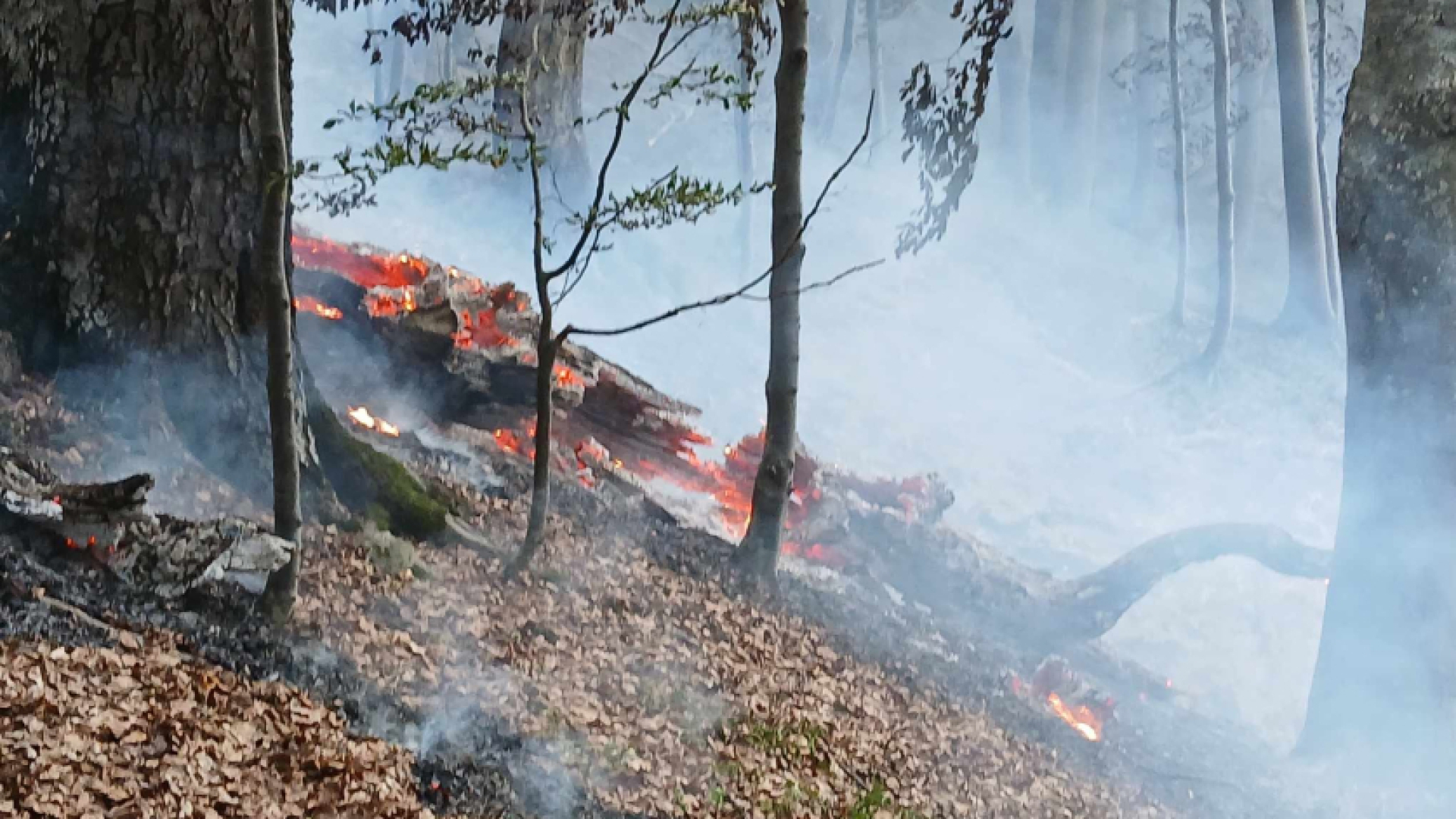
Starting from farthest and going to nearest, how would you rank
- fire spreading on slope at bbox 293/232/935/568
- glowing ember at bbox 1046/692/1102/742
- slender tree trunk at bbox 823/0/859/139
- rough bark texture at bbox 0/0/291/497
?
slender tree trunk at bbox 823/0/859/139 < glowing ember at bbox 1046/692/1102/742 < fire spreading on slope at bbox 293/232/935/568 < rough bark texture at bbox 0/0/291/497

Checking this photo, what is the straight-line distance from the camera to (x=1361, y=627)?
6312 millimetres

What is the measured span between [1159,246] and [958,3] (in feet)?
49.1

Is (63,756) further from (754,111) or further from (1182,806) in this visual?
(754,111)

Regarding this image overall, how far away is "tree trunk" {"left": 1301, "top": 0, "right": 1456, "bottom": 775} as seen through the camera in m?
5.54

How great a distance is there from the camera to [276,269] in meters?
3.33

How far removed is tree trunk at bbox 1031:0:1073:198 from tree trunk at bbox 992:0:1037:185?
0.30 m

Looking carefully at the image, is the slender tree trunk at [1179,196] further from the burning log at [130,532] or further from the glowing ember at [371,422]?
the burning log at [130,532]

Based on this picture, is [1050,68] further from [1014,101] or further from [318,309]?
[318,309]

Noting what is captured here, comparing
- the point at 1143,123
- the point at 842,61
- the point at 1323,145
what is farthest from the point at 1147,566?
the point at 1143,123

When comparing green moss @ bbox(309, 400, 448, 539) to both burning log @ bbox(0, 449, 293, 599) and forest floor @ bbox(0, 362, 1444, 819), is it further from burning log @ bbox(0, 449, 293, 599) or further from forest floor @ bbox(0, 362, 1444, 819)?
burning log @ bbox(0, 449, 293, 599)

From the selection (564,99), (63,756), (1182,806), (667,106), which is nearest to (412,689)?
(63,756)

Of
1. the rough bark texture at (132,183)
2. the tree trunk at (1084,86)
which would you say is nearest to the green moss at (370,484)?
the rough bark texture at (132,183)

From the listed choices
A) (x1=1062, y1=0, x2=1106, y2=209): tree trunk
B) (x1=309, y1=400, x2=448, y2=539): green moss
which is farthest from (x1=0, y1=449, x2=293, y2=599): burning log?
(x1=1062, y1=0, x2=1106, y2=209): tree trunk

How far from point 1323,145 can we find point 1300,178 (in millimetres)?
3278
